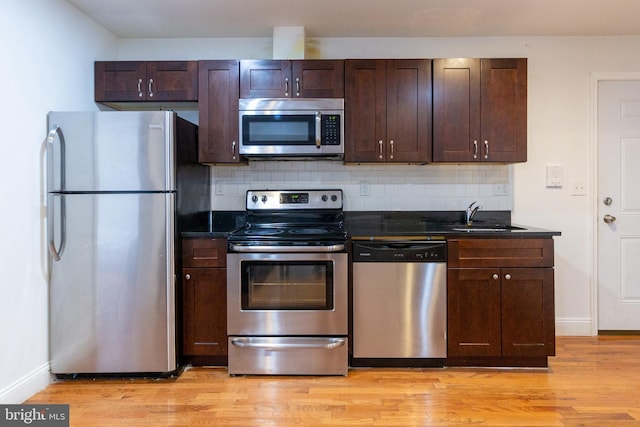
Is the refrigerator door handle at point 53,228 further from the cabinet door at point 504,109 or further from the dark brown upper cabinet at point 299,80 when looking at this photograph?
the cabinet door at point 504,109

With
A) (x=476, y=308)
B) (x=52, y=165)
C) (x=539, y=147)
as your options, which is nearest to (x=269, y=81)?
(x=52, y=165)

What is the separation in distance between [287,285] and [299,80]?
1443mm

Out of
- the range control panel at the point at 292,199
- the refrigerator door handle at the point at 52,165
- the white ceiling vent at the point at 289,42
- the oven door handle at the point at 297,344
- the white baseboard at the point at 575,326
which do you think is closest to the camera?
the refrigerator door handle at the point at 52,165

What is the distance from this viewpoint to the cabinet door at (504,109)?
9.10ft

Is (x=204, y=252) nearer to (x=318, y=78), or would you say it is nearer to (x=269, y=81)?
(x=269, y=81)

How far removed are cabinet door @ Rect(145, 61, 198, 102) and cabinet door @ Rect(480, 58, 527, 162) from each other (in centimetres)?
208

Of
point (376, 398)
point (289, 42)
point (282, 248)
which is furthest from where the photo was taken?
point (289, 42)

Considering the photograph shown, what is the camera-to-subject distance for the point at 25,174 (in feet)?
7.23

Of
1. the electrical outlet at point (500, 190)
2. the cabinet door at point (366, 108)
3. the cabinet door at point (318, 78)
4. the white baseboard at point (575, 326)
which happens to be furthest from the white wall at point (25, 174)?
the white baseboard at point (575, 326)

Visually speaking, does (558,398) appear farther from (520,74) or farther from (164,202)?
(164,202)

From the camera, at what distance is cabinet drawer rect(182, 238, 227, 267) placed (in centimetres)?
253

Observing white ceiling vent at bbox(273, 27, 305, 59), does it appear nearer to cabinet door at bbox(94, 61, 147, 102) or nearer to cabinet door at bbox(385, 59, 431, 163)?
cabinet door at bbox(385, 59, 431, 163)

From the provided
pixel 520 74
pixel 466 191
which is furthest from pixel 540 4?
pixel 466 191

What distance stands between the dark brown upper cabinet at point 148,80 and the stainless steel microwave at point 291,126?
445mm
